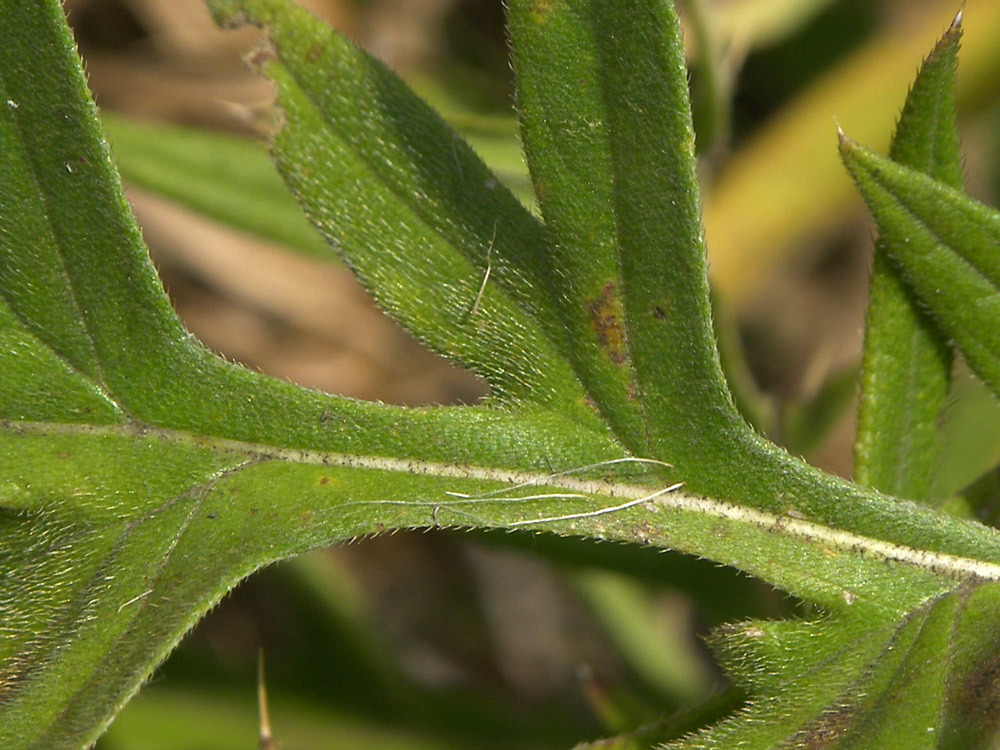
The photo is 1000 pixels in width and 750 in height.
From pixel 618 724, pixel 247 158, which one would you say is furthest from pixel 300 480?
pixel 247 158

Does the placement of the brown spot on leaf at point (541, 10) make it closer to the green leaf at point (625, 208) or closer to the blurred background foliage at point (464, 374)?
the green leaf at point (625, 208)

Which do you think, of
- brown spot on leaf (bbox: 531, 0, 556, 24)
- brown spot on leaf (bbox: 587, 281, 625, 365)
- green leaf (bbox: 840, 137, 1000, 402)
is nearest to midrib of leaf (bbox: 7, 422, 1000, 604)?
brown spot on leaf (bbox: 587, 281, 625, 365)

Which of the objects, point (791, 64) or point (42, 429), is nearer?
point (42, 429)

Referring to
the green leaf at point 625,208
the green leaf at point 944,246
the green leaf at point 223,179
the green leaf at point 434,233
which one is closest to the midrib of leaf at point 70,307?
the green leaf at point 434,233

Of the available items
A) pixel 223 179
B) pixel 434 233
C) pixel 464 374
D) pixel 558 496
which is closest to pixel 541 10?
pixel 434 233

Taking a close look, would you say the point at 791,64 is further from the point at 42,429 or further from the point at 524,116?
the point at 42,429

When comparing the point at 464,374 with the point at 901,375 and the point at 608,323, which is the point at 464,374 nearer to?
the point at 901,375

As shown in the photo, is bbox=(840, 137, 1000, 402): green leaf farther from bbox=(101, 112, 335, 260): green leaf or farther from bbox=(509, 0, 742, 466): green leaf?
bbox=(101, 112, 335, 260): green leaf
